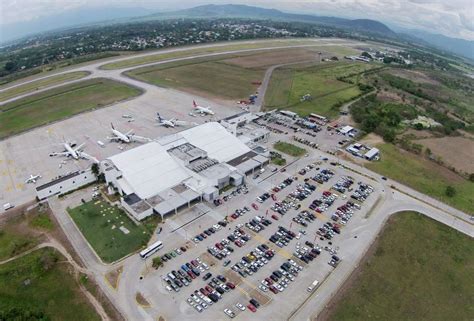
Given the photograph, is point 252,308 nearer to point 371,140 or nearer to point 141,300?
point 141,300

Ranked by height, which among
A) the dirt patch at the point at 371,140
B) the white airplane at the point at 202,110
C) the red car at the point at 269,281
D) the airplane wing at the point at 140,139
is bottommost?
the red car at the point at 269,281

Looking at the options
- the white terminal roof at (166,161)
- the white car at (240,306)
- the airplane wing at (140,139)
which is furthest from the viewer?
the airplane wing at (140,139)

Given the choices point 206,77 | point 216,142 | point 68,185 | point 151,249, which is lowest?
point 151,249

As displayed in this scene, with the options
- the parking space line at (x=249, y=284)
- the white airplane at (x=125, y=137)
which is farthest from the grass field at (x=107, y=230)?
the white airplane at (x=125, y=137)

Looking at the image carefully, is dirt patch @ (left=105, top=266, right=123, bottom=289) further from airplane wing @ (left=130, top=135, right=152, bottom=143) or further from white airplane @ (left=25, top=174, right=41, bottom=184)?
airplane wing @ (left=130, top=135, right=152, bottom=143)

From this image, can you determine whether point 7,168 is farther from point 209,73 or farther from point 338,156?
point 209,73

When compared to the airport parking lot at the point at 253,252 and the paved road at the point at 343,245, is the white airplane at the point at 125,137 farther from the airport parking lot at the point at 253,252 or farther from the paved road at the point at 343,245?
the airport parking lot at the point at 253,252

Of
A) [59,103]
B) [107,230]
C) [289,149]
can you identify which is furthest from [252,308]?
[59,103]
